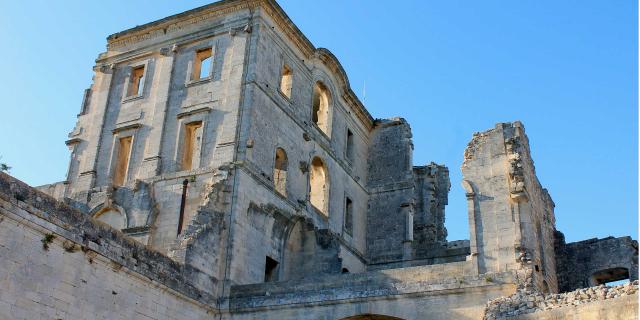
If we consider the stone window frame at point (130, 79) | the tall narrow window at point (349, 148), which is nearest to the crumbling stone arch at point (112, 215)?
the stone window frame at point (130, 79)

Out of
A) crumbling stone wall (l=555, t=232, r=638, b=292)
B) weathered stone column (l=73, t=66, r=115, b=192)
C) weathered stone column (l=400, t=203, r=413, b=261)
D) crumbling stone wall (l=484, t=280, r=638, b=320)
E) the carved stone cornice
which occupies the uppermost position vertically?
the carved stone cornice

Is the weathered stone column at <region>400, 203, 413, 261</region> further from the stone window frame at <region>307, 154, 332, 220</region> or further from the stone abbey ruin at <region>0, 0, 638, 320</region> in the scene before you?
the stone window frame at <region>307, 154, 332, 220</region>

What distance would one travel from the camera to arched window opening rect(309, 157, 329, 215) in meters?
22.8

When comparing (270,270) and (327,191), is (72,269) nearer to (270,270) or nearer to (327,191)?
(270,270)

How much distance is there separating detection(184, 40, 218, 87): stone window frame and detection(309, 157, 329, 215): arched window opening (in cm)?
410

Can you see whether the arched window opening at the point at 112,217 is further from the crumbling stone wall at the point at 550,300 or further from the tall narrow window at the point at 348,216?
the crumbling stone wall at the point at 550,300

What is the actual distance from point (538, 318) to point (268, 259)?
26.8ft

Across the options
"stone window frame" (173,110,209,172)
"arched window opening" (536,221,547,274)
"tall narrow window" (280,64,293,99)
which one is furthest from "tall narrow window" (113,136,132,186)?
"arched window opening" (536,221,547,274)

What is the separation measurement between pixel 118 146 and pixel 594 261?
13.6 metres

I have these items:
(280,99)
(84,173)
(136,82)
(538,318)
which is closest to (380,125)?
(280,99)

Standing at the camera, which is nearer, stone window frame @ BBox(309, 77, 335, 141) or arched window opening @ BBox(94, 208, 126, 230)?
arched window opening @ BBox(94, 208, 126, 230)

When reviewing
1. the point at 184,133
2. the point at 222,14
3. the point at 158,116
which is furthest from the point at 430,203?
the point at 158,116

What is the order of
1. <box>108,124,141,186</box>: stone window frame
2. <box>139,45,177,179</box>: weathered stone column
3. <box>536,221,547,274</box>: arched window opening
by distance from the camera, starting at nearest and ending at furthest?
<box>536,221,547,274</box>: arched window opening < <box>139,45,177,179</box>: weathered stone column < <box>108,124,141,186</box>: stone window frame

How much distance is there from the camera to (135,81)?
919 inches
